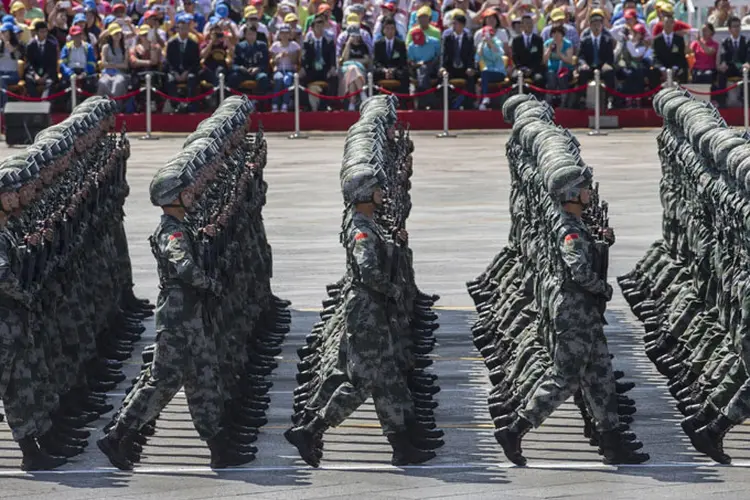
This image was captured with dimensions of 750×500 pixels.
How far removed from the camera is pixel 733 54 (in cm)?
3484

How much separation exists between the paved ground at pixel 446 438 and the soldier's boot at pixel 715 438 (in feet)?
0.30

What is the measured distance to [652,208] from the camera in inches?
1099

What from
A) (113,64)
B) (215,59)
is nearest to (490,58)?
(215,59)

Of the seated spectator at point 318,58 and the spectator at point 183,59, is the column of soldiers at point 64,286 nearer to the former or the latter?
the seated spectator at point 318,58

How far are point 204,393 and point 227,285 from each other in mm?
2374

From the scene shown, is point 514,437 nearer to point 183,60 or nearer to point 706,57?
point 706,57

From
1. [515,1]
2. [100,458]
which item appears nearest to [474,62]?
[515,1]

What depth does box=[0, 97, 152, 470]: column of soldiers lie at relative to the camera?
14.5 metres

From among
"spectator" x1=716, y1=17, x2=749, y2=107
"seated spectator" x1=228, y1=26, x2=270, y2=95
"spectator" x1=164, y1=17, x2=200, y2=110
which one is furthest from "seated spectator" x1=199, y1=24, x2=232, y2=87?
"spectator" x1=716, y1=17, x2=749, y2=107

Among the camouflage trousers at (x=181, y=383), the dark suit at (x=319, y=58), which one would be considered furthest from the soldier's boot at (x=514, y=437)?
the dark suit at (x=319, y=58)

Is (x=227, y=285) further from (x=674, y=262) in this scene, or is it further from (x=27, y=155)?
(x=674, y=262)

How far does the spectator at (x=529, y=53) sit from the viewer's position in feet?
114

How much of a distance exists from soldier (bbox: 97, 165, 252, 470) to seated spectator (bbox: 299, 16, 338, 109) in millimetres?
20605

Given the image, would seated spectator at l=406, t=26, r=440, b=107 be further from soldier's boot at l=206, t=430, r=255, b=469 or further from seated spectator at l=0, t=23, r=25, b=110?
soldier's boot at l=206, t=430, r=255, b=469
